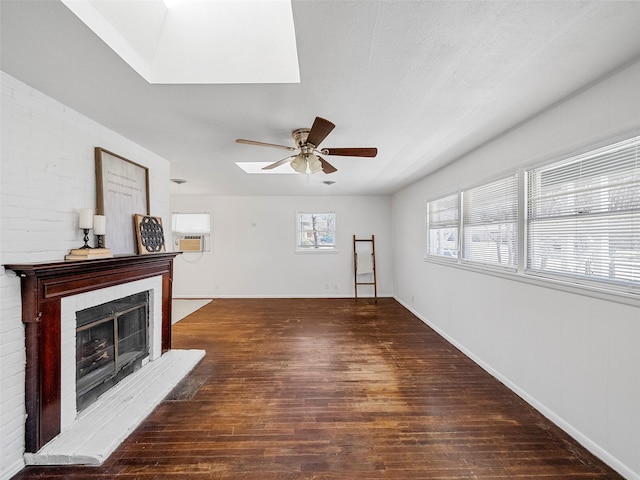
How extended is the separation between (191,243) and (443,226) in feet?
17.2

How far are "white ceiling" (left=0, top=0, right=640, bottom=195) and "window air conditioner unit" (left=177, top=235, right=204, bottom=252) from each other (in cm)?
359

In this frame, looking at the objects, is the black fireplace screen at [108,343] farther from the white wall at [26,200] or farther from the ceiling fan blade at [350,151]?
the ceiling fan blade at [350,151]

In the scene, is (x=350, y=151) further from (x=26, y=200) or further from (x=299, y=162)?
(x=26, y=200)

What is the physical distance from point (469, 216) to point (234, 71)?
9.58ft

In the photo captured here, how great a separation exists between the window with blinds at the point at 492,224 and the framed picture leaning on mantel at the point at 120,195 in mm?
3611

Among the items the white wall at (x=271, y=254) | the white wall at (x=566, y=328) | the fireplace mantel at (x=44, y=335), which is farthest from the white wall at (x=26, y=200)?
the white wall at (x=271, y=254)

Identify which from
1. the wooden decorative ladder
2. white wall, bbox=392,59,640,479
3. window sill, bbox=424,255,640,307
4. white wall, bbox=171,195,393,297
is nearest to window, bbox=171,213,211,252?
white wall, bbox=171,195,393,297

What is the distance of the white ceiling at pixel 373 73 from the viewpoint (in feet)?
3.81

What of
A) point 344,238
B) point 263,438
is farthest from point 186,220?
point 263,438

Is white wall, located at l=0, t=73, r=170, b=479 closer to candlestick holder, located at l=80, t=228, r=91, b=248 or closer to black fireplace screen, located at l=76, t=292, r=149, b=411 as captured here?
candlestick holder, located at l=80, t=228, r=91, b=248

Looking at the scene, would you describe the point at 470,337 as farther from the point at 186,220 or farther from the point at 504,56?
Answer: the point at 186,220

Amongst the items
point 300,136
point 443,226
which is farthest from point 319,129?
point 443,226

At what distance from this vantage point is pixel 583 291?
1.77m

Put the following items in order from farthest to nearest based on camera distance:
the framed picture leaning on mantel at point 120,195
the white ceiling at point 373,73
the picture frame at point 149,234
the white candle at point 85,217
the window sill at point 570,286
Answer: the picture frame at point 149,234 < the framed picture leaning on mantel at point 120,195 < the white candle at point 85,217 < the window sill at point 570,286 < the white ceiling at point 373,73
